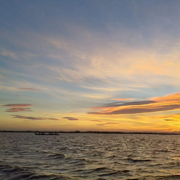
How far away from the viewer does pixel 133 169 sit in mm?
27547

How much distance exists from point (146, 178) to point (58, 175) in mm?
9991

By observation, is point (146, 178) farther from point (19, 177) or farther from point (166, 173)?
point (19, 177)

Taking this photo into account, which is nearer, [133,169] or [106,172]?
[106,172]

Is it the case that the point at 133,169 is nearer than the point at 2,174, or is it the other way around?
the point at 2,174

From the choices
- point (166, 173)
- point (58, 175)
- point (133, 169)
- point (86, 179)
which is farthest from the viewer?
point (133, 169)

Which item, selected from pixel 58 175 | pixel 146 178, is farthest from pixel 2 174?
pixel 146 178

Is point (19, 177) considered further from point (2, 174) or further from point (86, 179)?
point (86, 179)

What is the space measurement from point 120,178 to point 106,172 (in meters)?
3.15

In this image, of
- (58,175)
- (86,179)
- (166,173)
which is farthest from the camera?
(166,173)

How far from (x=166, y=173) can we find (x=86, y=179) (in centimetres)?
1057

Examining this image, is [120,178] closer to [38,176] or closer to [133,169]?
[133,169]

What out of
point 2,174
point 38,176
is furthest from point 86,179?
point 2,174

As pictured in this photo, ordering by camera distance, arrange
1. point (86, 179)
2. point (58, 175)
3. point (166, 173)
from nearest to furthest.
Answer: point (86, 179), point (58, 175), point (166, 173)

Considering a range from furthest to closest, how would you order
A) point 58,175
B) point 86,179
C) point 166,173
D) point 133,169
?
point 133,169 < point 166,173 < point 58,175 < point 86,179
